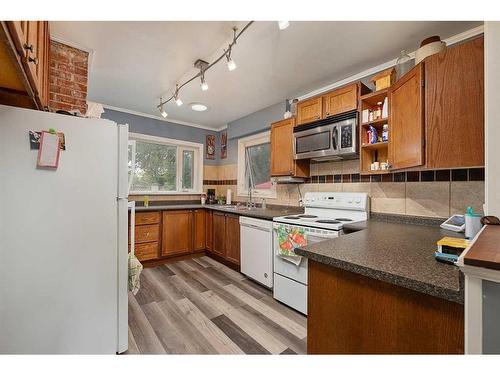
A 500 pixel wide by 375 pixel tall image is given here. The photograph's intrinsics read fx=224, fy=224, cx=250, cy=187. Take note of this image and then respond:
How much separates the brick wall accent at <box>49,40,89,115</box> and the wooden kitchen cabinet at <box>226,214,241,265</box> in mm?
2054

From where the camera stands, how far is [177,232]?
139 inches

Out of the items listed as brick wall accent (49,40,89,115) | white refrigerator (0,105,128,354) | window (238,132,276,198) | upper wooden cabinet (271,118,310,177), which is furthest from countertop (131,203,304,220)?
brick wall accent (49,40,89,115)

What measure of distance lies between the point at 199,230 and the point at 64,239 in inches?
98.1

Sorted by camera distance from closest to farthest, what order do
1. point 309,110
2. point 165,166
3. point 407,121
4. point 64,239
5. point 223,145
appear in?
point 64,239 → point 407,121 → point 309,110 → point 165,166 → point 223,145

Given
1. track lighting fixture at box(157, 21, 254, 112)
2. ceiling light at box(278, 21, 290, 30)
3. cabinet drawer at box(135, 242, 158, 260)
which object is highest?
track lighting fixture at box(157, 21, 254, 112)

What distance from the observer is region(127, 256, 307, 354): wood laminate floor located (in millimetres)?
1662

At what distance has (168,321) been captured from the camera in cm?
196

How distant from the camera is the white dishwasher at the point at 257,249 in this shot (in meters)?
2.47

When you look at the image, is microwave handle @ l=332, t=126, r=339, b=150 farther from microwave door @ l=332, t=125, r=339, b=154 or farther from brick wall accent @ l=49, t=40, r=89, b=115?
brick wall accent @ l=49, t=40, r=89, b=115

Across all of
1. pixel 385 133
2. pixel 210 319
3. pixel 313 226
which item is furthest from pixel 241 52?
pixel 210 319

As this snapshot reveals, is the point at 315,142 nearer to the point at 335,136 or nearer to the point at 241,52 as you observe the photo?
the point at 335,136

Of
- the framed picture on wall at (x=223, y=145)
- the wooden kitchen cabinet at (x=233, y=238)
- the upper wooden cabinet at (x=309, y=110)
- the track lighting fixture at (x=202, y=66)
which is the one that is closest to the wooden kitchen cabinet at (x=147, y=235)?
the wooden kitchen cabinet at (x=233, y=238)
